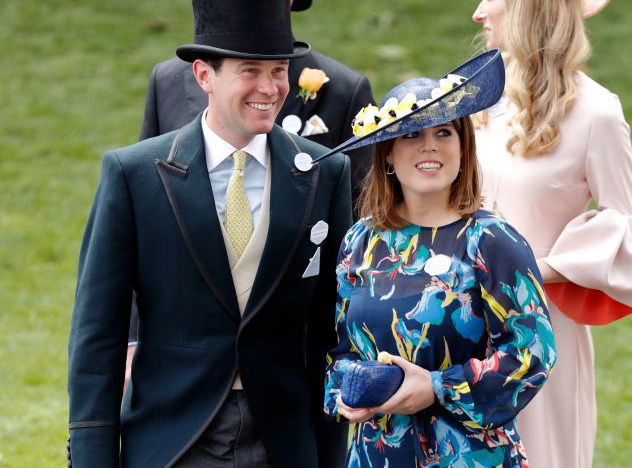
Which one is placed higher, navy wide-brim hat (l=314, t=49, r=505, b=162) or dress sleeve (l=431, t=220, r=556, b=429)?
navy wide-brim hat (l=314, t=49, r=505, b=162)

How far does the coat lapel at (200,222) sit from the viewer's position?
389 cm

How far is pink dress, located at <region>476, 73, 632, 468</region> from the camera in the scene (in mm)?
4637

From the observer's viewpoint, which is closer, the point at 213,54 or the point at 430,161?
the point at 430,161

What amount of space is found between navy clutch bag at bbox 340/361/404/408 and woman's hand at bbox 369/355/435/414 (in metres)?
0.02

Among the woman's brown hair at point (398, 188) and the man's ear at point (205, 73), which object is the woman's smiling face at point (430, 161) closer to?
the woman's brown hair at point (398, 188)

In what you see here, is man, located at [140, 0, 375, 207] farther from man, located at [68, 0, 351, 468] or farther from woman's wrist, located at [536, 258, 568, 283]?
man, located at [68, 0, 351, 468]

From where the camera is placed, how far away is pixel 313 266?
4043 millimetres

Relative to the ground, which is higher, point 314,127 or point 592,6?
point 592,6

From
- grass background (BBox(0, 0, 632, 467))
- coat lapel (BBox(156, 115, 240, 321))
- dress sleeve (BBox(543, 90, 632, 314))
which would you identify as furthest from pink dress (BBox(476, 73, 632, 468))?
grass background (BBox(0, 0, 632, 467))

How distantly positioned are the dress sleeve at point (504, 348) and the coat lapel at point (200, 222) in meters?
Answer: 0.73

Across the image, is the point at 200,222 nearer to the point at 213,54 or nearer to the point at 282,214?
the point at 282,214

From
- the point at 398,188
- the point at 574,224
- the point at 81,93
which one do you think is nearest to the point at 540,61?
the point at 574,224

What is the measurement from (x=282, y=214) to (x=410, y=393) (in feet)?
2.48

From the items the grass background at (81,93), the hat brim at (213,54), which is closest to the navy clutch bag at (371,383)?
the hat brim at (213,54)
